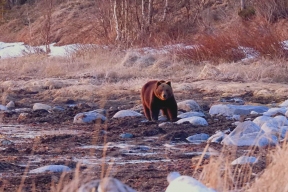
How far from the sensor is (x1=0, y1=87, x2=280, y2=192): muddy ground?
569 cm

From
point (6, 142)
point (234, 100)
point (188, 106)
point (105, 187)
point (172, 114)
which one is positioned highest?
point (105, 187)

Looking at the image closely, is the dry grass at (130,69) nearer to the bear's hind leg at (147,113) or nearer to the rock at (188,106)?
the rock at (188,106)

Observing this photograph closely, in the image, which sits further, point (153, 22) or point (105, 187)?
point (153, 22)

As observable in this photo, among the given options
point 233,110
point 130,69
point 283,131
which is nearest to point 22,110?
point 233,110

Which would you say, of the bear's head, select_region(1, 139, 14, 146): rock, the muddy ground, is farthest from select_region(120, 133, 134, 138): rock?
the bear's head

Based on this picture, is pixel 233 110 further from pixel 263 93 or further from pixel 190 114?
pixel 263 93

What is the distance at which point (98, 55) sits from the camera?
22.4 m

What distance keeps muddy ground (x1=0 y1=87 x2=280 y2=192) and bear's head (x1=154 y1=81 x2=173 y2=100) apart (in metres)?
0.48

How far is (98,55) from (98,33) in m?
6.06

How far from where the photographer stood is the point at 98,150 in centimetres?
763

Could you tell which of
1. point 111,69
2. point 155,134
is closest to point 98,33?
point 111,69

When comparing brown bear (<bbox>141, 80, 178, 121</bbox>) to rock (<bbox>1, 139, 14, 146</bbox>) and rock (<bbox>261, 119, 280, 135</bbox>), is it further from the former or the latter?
rock (<bbox>1, 139, 14, 146</bbox>)

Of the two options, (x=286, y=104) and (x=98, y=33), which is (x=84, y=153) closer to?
(x=286, y=104)

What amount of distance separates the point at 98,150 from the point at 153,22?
20772 millimetres
